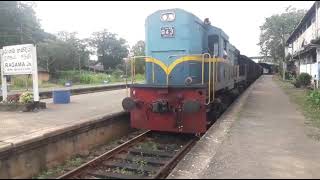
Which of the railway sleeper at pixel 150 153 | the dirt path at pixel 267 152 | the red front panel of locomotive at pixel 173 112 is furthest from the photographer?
the red front panel of locomotive at pixel 173 112

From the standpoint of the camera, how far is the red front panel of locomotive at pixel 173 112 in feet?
32.3

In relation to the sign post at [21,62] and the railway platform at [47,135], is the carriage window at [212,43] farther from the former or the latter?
the sign post at [21,62]

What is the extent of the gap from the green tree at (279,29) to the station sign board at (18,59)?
51893 mm

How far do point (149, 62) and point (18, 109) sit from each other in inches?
216

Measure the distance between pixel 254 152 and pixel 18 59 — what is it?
9.92 metres

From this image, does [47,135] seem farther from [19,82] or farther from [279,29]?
[279,29]

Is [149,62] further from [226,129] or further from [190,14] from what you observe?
[226,129]

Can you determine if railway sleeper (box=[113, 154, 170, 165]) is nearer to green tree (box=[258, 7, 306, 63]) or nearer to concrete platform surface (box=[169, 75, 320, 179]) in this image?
concrete platform surface (box=[169, 75, 320, 179])

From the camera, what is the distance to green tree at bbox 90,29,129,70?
8150cm

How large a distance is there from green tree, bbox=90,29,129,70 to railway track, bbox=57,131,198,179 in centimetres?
7171

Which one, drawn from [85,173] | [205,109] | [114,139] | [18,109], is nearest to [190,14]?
[205,109]

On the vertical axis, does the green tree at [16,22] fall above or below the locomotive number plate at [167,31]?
above

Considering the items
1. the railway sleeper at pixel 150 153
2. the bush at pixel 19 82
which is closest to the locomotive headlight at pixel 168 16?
the railway sleeper at pixel 150 153

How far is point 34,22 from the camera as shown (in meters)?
57.1
